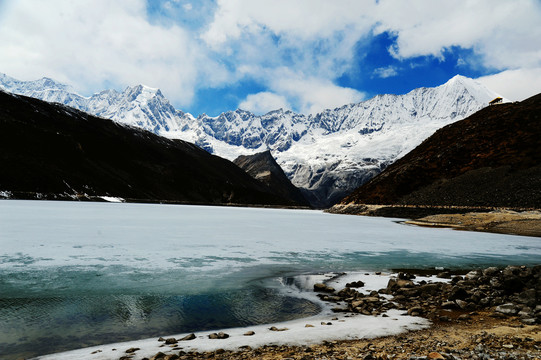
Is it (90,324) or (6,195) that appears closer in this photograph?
(90,324)

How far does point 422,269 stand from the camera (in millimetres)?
20984

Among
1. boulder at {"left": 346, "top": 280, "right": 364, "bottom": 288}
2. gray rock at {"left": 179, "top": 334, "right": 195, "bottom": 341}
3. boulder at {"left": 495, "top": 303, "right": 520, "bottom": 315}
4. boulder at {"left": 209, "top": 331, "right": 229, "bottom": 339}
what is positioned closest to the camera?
gray rock at {"left": 179, "top": 334, "right": 195, "bottom": 341}

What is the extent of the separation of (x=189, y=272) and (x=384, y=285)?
10339 millimetres

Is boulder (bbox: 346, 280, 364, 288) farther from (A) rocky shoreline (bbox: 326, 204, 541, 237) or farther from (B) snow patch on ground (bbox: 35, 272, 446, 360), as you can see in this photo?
(A) rocky shoreline (bbox: 326, 204, 541, 237)

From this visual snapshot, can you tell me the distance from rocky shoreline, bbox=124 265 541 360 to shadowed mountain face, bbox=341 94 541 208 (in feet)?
227

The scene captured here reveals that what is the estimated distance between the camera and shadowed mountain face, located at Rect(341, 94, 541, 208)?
77.6m

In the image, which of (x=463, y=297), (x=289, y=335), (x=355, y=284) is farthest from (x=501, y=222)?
(x=289, y=335)

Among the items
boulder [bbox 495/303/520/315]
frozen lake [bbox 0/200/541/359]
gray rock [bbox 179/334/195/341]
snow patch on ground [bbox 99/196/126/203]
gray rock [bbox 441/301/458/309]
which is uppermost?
snow patch on ground [bbox 99/196/126/203]

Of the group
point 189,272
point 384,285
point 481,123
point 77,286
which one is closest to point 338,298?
point 384,285

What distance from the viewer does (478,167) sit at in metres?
92.0

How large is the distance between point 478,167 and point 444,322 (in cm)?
9767

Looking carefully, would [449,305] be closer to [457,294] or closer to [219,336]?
[457,294]

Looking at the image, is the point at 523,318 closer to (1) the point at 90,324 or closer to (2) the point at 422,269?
(2) the point at 422,269

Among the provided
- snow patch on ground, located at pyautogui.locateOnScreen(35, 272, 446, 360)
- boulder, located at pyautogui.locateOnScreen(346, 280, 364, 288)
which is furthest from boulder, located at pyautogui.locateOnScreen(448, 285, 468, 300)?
boulder, located at pyautogui.locateOnScreen(346, 280, 364, 288)
